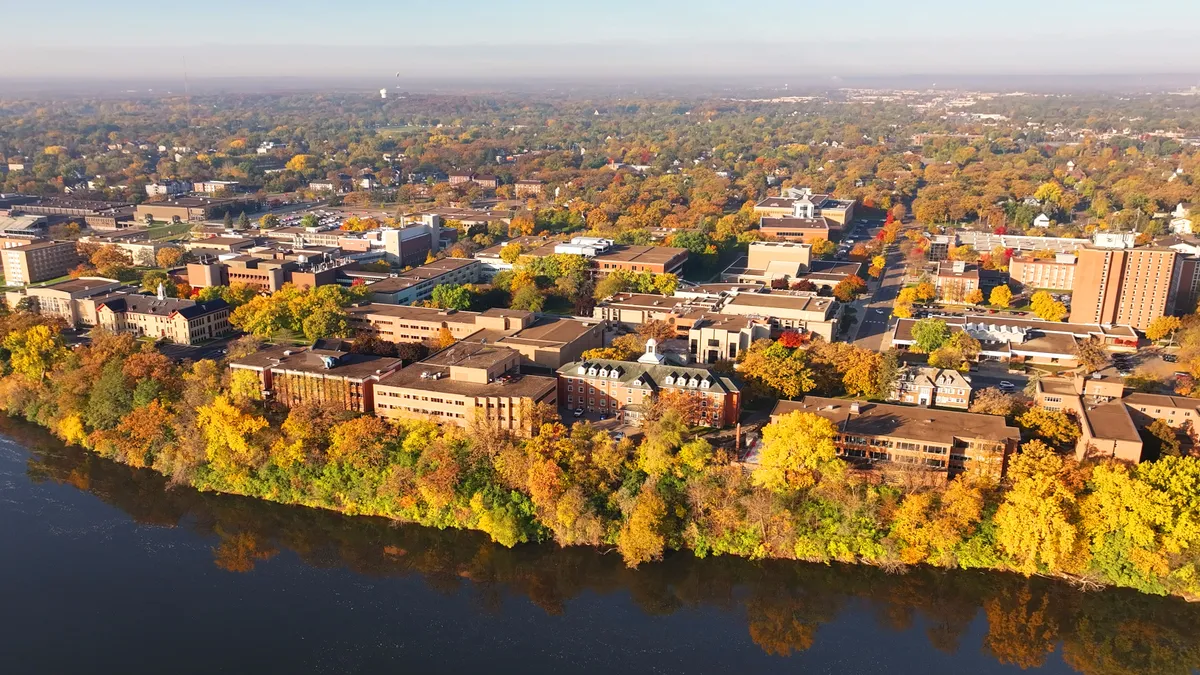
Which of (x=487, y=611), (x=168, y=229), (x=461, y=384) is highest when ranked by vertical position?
(x=461, y=384)

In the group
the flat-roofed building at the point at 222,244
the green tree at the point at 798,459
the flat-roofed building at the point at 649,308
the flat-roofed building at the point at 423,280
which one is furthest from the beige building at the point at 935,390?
the flat-roofed building at the point at 222,244

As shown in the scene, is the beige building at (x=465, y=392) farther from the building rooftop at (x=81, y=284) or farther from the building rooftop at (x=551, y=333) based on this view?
the building rooftop at (x=81, y=284)

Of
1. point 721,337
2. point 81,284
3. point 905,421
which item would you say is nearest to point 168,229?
point 81,284

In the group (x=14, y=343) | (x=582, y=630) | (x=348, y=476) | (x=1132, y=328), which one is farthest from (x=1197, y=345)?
(x=14, y=343)

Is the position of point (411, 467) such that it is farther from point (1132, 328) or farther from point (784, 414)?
point (1132, 328)

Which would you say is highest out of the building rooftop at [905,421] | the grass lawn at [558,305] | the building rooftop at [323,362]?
the building rooftop at [323,362]

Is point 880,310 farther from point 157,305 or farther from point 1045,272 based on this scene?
point 157,305
